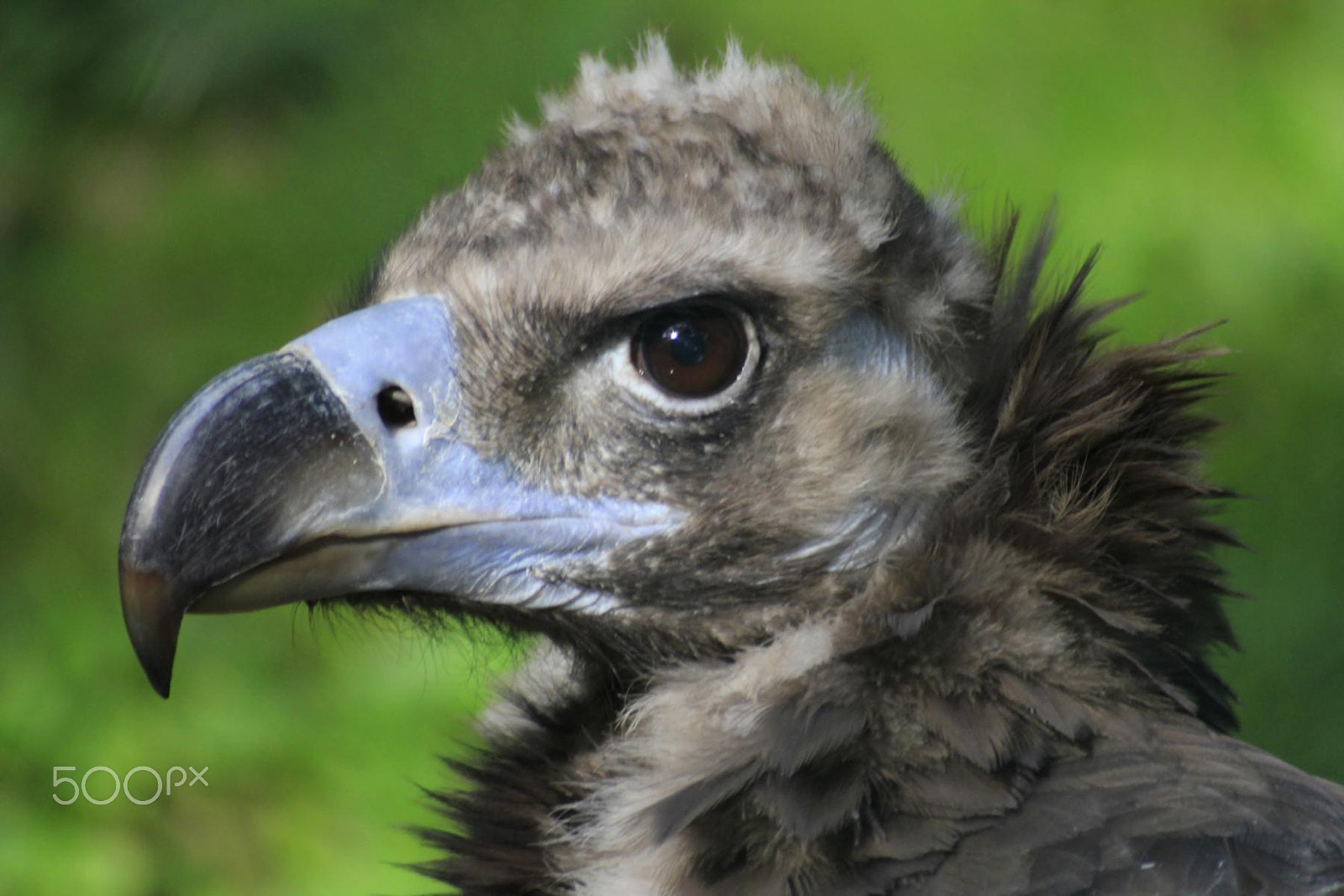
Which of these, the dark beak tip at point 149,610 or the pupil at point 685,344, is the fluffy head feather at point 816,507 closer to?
the pupil at point 685,344

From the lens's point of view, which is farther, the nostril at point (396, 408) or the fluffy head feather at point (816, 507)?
the nostril at point (396, 408)

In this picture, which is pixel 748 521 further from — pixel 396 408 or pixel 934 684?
pixel 396 408

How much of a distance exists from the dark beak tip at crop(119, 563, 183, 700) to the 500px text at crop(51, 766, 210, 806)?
2173 mm

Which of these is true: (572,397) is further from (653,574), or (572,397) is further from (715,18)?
(715,18)

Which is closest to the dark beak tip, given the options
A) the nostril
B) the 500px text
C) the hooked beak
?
the hooked beak

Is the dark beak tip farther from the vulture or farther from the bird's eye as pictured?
the bird's eye

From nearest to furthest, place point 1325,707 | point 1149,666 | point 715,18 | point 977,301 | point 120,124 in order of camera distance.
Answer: point 1149,666
point 977,301
point 1325,707
point 715,18
point 120,124

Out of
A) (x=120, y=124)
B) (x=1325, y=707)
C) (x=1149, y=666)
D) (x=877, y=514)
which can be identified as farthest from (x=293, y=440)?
(x=120, y=124)

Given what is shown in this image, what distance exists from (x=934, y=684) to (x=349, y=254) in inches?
134

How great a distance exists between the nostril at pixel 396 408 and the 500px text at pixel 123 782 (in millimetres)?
2248

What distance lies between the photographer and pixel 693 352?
2182 millimetres

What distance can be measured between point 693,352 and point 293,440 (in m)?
0.53

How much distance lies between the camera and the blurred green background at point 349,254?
160 inches

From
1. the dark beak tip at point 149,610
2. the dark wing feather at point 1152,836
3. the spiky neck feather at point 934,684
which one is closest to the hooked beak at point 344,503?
the dark beak tip at point 149,610
